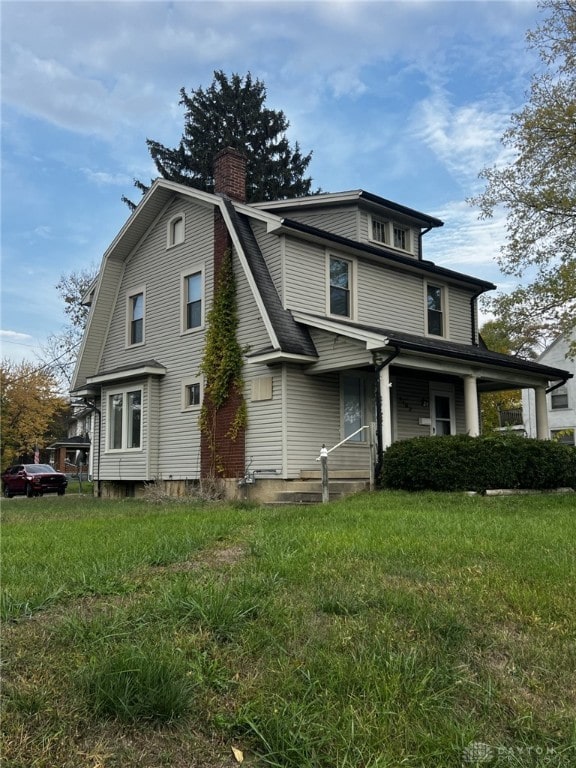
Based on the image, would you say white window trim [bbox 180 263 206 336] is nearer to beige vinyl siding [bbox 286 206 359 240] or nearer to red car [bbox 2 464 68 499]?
beige vinyl siding [bbox 286 206 359 240]

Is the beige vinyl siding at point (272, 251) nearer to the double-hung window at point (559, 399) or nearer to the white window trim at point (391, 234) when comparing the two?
the white window trim at point (391, 234)

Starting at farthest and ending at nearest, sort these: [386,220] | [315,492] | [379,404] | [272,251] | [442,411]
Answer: [442,411] < [386,220] < [272,251] < [315,492] < [379,404]

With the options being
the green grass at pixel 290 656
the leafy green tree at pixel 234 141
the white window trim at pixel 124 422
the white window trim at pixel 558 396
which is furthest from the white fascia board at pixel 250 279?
the white window trim at pixel 558 396

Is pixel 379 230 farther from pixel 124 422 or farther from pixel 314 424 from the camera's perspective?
pixel 124 422

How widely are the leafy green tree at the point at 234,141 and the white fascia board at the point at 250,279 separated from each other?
1997 cm

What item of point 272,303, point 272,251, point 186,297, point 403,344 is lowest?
point 403,344

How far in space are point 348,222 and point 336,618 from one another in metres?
14.2

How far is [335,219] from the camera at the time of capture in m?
17.1

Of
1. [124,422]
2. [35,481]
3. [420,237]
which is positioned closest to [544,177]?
[420,237]

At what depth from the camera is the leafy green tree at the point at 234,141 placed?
34.6 meters

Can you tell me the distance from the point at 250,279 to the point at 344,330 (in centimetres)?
261

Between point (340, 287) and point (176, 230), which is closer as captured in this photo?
point (340, 287)

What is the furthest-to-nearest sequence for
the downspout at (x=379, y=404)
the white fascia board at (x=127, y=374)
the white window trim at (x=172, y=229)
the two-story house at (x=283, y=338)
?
the white window trim at (x=172, y=229) < the white fascia board at (x=127, y=374) < the two-story house at (x=283, y=338) < the downspout at (x=379, y=404)

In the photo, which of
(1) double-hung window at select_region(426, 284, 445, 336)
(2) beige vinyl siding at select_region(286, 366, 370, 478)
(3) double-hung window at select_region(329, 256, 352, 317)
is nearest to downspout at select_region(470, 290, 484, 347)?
(1) double-hung window at select_region(426, 284, 445, 336)
